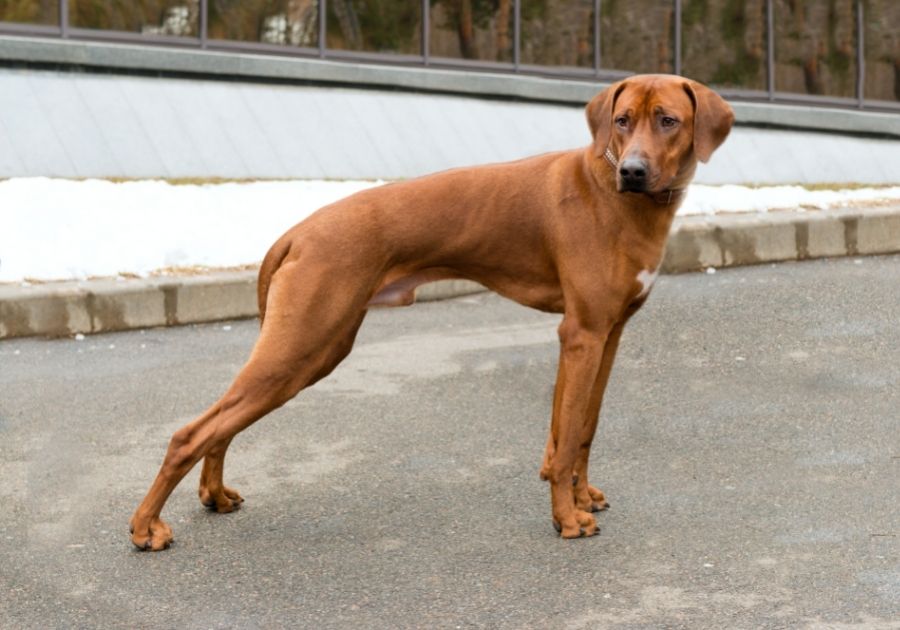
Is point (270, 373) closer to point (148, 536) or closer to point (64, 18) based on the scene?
point (148, 536)

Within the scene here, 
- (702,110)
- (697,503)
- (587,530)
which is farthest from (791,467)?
(702,110)

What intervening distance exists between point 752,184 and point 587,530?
11870mm

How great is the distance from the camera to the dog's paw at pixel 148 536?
5551 mm

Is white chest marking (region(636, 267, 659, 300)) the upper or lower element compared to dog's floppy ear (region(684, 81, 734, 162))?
lower

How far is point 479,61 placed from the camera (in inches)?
712

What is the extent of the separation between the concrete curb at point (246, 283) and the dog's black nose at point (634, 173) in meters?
4.96

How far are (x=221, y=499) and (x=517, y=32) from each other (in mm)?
13075

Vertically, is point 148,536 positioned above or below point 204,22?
below

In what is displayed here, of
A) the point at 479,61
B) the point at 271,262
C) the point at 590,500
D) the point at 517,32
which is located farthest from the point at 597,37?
the point at 271,262

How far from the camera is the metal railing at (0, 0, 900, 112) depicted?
1579 cm

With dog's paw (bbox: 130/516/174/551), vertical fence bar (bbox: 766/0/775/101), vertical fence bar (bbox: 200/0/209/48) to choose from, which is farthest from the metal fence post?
dog's paw (bbox: 130/516/174/551)

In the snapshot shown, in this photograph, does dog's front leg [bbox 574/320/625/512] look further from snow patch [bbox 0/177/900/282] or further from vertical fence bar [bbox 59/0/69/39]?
vertical fence bar [bbox 59/0/69/39]

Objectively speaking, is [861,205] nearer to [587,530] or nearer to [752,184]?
[752,184]

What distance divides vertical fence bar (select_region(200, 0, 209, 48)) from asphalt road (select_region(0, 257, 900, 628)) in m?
7.29
